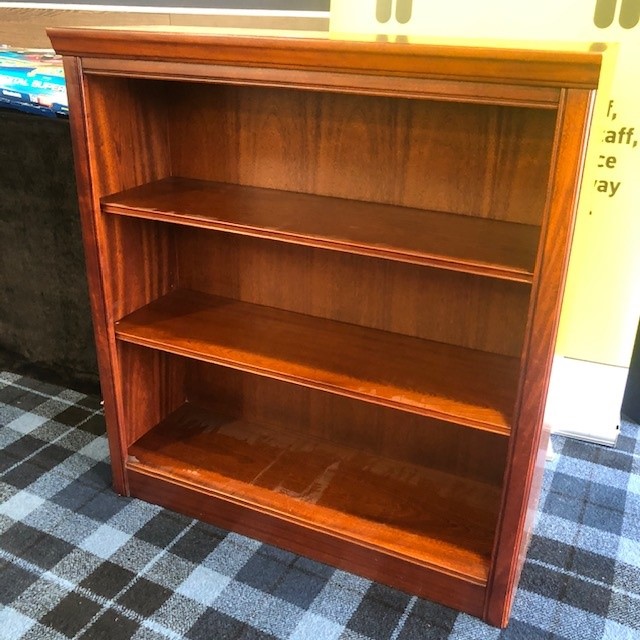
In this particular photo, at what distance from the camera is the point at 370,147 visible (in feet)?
4.75

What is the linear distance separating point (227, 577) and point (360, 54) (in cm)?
108

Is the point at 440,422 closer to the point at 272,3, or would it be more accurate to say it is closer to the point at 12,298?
the point at 272,3

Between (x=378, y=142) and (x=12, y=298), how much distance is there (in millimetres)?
1332

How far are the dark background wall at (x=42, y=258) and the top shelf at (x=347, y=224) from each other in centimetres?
49

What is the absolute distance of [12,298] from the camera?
217 cm

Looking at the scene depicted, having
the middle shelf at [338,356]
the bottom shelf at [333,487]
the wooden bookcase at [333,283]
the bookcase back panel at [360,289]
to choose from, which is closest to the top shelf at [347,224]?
the wooden bookcase at [333,283]

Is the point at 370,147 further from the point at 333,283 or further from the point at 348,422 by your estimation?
the point at 348,422

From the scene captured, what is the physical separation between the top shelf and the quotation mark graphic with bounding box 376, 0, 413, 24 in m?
0.47

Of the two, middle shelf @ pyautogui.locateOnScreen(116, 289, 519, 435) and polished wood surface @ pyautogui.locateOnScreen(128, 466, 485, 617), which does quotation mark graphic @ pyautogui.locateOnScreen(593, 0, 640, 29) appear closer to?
middle shelf @ pyautogui.locateOnScreen(116, 289, 519, 435)

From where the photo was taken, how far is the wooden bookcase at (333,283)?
1190 millimetres

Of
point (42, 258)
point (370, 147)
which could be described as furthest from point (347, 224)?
point (42, 258)

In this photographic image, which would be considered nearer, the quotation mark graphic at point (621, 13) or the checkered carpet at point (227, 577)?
the checkered carpet at point (227, 577)

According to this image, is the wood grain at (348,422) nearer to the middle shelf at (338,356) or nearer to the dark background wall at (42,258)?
the middle shelf at (338,356)

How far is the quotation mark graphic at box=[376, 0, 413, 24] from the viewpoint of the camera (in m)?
1.60
